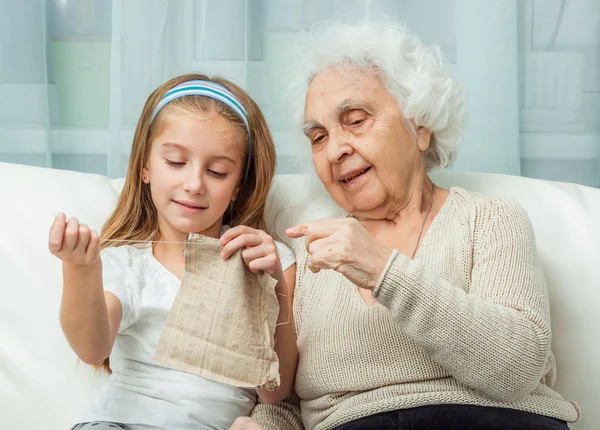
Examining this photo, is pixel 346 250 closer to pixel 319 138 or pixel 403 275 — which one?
pixel 403 275

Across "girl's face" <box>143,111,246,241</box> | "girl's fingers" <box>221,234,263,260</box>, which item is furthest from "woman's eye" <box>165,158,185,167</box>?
"girl's fingers" <box>221,234,263,260</box>

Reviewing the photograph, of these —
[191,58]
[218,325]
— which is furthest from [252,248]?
[191,58]

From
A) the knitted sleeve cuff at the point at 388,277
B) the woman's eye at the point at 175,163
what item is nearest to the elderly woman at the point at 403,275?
the knitted sleeve cuff at the point at 388,277

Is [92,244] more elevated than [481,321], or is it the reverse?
[92,244]

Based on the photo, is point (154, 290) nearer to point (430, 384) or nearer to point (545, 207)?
point (430, 384)

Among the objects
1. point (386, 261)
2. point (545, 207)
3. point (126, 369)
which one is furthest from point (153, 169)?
point (545, 207)

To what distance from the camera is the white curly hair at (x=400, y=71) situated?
4.91 feet

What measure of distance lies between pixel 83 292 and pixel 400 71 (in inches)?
28.6

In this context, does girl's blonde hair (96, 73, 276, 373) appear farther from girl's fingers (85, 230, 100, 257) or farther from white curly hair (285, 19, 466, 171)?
girl's fingers (85, 230, 100, 257)

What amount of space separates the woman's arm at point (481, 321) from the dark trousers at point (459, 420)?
3 centimetres

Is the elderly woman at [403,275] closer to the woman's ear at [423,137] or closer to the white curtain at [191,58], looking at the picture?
the woman's ear at [423,137]

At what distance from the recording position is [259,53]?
1.98 m

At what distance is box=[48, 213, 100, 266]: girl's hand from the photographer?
1.06 meters

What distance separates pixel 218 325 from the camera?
4.15ft
